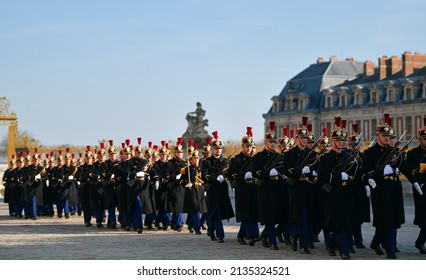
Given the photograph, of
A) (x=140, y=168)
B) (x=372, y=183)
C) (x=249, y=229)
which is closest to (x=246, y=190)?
(x=249, y=229)

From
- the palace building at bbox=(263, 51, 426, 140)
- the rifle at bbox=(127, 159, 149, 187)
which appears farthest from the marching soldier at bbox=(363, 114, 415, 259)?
the palace building at bbox=(263, 51, 426, 140)

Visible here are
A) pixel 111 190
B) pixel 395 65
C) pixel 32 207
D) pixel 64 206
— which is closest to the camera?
pixel 111 190

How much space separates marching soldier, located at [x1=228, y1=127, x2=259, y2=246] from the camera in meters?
15.2

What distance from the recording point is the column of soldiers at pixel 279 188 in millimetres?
13180

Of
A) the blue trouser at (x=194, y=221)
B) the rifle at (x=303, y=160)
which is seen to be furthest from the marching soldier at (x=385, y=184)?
the blue trouser at (x=194, y=221)

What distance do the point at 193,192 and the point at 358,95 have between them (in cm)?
5687

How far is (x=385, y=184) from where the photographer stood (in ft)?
43.3

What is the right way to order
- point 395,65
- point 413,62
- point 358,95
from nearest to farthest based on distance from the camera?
point 413,62, point 395,65, point 358,95

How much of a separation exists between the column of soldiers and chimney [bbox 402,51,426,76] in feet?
162

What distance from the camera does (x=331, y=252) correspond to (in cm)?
1320

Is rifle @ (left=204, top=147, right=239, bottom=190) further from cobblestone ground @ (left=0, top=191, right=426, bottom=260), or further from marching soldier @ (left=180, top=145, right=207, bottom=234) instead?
marching soldier @ (left=180, top=145, right=207, bottom=234)

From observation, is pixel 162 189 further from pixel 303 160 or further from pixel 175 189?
pixel 303 160

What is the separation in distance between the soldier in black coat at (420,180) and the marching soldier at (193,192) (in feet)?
16.7
